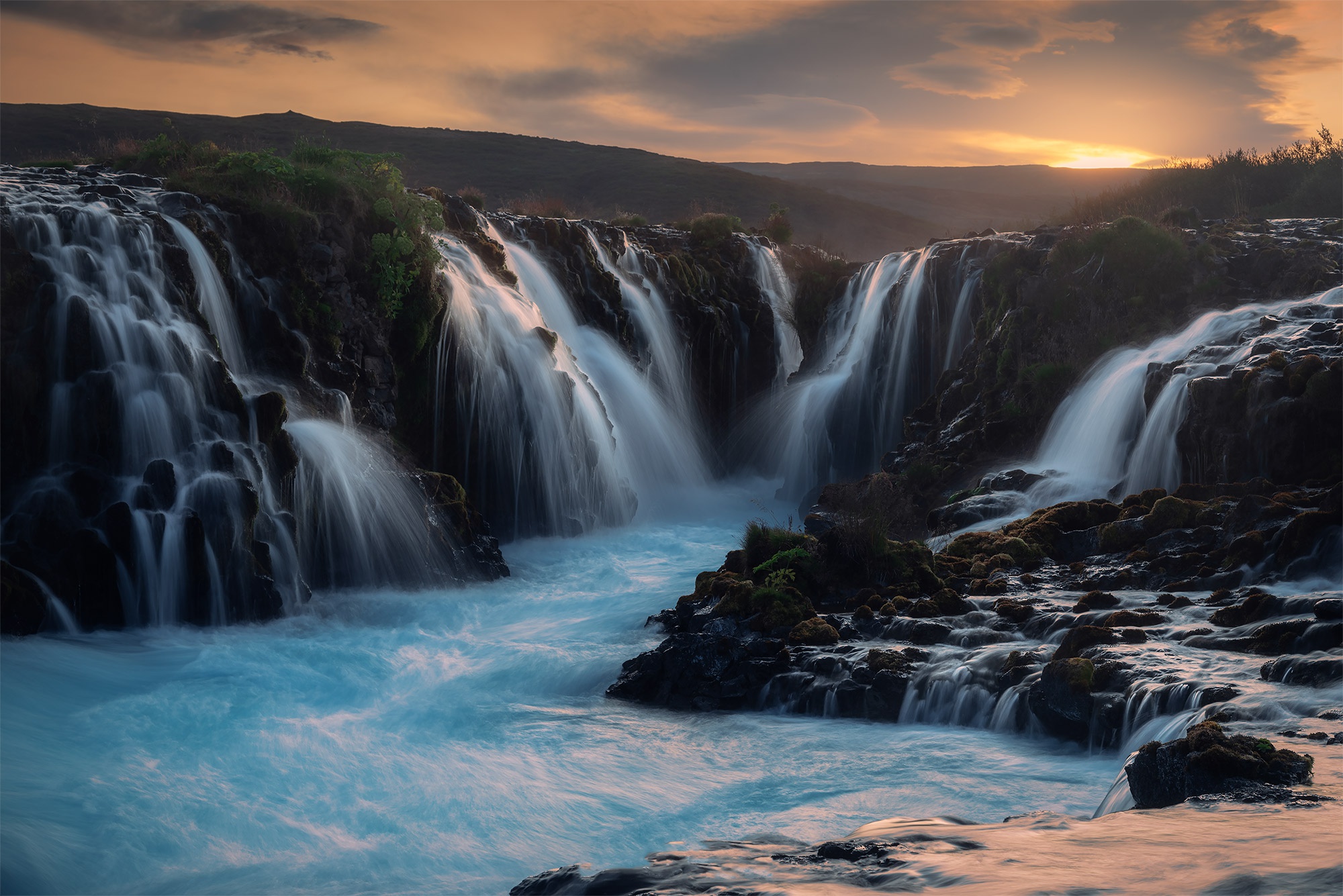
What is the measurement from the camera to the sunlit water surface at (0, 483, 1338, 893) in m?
8.82

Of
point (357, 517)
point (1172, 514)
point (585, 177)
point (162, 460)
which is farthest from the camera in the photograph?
point (585, 177)

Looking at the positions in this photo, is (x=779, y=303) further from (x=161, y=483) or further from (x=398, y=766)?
(x=398, y=766)

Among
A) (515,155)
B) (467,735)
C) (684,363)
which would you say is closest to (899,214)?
(515,155)

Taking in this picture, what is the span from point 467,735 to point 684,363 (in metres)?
20.8

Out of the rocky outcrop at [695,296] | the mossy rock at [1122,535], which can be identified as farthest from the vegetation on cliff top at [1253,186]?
the mossy rock at [1122,535]

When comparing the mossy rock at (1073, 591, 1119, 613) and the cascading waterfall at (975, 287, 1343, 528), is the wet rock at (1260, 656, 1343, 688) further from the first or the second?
the cascading waterfall at (975, 287, 1343, 528)

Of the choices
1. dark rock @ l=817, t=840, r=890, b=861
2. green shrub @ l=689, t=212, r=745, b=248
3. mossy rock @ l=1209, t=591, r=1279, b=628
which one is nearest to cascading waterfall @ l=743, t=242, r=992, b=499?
green shrub @ l=689, t=212, r=745, b=248

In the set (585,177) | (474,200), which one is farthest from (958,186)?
(474,200)

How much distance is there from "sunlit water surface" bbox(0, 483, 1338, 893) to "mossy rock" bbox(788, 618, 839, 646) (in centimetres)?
137

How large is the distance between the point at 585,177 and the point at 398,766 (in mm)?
83254

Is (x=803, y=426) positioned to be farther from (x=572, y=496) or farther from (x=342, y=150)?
(x=342, y=150)

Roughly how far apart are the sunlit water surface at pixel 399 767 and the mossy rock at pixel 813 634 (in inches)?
53.8

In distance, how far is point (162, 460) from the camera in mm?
15141

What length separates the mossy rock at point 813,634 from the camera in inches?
519
